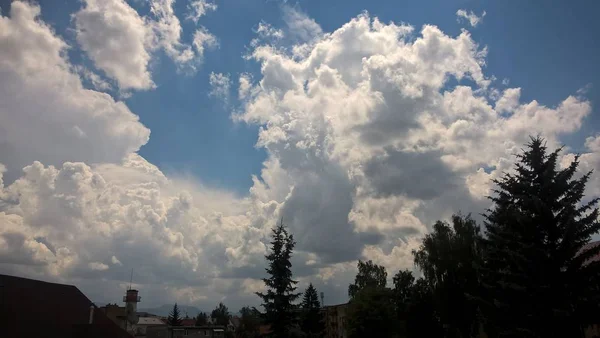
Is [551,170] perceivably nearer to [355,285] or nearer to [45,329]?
[45,329]

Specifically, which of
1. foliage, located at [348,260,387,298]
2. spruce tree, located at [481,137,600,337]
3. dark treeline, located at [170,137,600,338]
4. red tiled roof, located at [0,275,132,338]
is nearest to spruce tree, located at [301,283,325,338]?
foliage, located at [348,260,387,298]

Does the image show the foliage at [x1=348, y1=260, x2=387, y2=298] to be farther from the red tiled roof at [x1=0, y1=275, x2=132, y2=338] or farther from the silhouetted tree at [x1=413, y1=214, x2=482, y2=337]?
the red tiled roof at [x1=0, y1=275, x2=132, y2=338]

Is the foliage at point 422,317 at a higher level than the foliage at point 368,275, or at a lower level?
lower

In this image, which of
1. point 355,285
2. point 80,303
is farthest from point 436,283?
point 80,303

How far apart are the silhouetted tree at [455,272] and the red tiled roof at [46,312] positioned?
30590 millimetres

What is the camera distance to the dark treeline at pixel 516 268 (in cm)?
2289

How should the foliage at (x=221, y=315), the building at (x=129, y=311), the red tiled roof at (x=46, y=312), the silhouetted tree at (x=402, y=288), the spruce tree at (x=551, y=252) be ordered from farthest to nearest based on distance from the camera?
the foliage at (x=221, y=315)
the building at (x=129, y=311)
the silhouetted tree at (x=402, y=288)
the red tiled roof at (x=46, y=312)
the spruce tree at (x=551, y=252)

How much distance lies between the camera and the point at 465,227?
4716 cm

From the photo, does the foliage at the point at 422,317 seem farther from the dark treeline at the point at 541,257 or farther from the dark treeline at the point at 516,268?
the dark treeline at the point at 541,257

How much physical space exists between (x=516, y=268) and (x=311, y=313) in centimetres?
5525

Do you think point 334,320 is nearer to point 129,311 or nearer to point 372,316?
point 129,311

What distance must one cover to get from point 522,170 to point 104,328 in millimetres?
35174

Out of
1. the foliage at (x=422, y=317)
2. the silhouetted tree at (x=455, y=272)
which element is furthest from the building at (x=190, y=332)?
the silhouetted tree at (x=455, y=272)

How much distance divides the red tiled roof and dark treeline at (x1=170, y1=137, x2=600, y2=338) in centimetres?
1443
